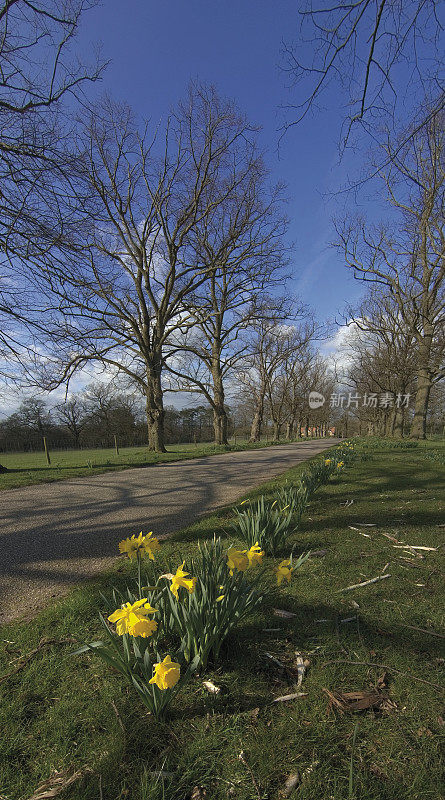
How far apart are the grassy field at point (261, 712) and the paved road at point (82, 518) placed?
21.4 inches

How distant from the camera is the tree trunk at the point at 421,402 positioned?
1894cm

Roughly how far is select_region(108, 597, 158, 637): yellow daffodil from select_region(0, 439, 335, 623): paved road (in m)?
1.41

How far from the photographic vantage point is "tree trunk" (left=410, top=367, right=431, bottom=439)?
746 inches

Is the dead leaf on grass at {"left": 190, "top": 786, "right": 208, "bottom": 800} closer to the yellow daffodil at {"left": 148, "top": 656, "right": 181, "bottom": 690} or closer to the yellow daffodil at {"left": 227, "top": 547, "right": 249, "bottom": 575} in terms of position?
the yellow daffodil at {"left": 148, "top": 656, "right": 181, "bottom": 690}

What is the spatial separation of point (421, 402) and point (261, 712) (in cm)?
2134

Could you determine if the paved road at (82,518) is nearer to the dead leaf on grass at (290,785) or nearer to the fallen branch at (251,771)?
the fallen branch at (251,771)

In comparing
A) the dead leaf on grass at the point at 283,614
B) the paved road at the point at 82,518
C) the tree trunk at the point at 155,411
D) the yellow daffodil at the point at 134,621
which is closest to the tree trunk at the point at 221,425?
the tree trunk at the point at 155,411

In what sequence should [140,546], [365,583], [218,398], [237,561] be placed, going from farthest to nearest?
[218,398] < [365,583] < [140,546] < [237,561]

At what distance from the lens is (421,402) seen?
1945cm

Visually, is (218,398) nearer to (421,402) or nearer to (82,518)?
(421,402)

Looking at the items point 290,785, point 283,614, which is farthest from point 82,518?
point 290,785

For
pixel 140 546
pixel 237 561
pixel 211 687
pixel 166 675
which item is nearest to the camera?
pixel 166 675

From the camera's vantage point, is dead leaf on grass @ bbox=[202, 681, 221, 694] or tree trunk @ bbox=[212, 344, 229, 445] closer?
dead leaf on grass @ bbox=[202, 681, 221, 694]

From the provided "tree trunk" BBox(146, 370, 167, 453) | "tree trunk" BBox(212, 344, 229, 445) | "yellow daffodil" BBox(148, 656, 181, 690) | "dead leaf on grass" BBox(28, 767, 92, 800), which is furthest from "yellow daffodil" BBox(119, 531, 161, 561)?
"tree trunk" BBox(212, 344, 229, 445)
